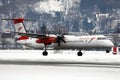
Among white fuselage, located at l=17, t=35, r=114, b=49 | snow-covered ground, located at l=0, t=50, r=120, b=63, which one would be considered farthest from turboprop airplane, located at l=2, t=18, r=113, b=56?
snow-covered ground, located at l=0, t=50, r=120, b=63

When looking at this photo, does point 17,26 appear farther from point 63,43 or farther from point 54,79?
point 54,79

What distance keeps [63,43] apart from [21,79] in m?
39.2

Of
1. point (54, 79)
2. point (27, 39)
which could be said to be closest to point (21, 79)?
point (54, 79)

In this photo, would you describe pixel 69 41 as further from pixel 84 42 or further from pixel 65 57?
pixel 65 57

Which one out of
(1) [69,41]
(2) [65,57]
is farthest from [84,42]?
(2) [65,57]

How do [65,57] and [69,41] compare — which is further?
[69,41]

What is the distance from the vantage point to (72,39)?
60.2 metres

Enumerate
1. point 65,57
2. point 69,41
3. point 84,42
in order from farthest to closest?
point 69,41
point 84,42
point 65,57

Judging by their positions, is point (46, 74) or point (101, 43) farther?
point (101, 43)

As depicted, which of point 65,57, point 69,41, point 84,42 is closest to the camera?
point 65,57

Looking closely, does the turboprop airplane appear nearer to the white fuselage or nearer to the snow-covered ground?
the white fuselage

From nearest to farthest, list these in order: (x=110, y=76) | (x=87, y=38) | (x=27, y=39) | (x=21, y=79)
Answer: (x=21, y=79) → (x=110, y=76) → (x=87, y=38) → (x=27, y=39)

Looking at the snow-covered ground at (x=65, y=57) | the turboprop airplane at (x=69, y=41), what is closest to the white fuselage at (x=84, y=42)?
the turboprop airplane at (x=69, y=41)

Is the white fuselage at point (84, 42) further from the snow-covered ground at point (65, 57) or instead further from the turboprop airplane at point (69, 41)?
the snow-covered ground at point (65, 57)
